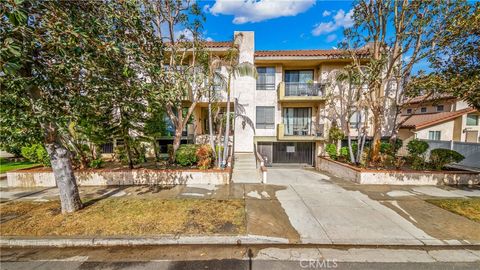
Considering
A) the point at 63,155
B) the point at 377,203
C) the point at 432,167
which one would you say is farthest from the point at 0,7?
the point at 432,167

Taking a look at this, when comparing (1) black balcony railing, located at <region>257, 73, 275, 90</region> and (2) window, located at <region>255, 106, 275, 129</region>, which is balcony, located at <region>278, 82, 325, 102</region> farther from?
(2) window, located at <region>255, 106, 275, 129</region>

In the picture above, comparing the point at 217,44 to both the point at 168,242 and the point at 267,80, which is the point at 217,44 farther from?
the point at 168,242

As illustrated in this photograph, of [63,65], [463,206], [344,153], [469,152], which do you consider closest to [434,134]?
[469,152]

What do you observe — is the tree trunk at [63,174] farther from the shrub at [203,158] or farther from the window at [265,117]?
the window at [265,117]

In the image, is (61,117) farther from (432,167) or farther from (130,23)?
(432,167)

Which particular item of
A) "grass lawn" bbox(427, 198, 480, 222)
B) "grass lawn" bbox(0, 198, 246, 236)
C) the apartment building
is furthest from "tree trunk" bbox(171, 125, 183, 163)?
"grass lawn" bbox(427, 198, 480, 222)

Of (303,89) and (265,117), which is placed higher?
(303,89)

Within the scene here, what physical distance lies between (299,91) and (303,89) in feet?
1.06

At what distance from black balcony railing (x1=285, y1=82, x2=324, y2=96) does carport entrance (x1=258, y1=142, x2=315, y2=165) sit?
3.88m

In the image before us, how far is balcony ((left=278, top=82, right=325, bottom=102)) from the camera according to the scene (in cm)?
1296

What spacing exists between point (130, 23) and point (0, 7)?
9.39 feet

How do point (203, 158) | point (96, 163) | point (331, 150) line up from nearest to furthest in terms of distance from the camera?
1. point (96, 163)
2. point (203, 158)
3. point (331, 150)

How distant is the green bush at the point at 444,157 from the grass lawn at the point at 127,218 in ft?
34.3

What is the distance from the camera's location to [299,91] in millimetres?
13195
